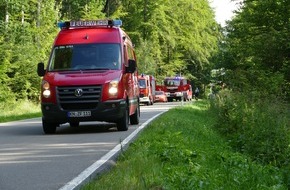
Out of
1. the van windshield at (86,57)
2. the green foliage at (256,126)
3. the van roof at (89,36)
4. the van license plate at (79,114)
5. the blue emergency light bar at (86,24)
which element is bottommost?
the green foliage at (256,126)

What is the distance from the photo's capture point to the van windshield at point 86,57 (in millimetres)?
14586

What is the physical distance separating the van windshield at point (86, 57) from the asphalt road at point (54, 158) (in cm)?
182

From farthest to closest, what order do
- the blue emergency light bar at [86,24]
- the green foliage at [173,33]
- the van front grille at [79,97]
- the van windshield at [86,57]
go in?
the green foliage at [173,33]
the blue emergency light bar at [86,24]
the van windshield at [86,57]
the van front grille at [79,97]

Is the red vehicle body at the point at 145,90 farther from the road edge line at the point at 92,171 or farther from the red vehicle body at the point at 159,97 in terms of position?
the road edge line at the point at 92,171

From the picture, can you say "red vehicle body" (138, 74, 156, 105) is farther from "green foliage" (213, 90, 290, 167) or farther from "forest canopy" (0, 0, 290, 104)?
"green foliage" (213, 90, 290, 167)

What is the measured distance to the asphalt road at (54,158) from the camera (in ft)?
22.6

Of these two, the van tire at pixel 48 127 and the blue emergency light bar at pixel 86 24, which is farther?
the blue emergency light bar at pixel 86 24

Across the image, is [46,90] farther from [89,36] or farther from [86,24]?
[86,24]

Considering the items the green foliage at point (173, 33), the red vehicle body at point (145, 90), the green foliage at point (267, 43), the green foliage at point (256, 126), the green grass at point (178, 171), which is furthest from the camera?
the green foliage at point (173, 33)

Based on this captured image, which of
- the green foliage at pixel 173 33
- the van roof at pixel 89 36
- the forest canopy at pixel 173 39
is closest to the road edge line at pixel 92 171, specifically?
the van roof at pixel 89 36

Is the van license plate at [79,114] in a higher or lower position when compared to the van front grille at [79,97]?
lower

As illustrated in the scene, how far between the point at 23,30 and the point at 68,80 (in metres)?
26.7

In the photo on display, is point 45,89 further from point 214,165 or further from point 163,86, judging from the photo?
point 163,86

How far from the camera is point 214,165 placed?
8578 millimetres
